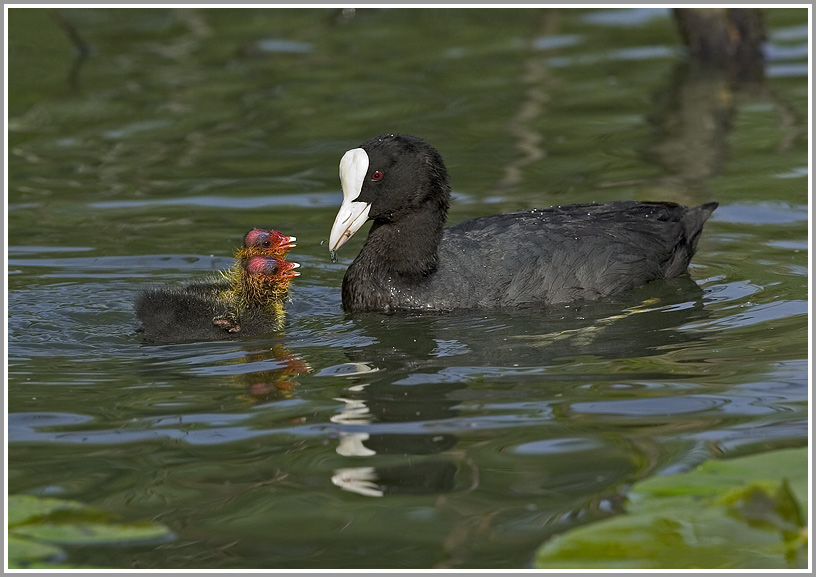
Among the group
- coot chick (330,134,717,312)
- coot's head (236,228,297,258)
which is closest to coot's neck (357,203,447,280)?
coot chick (330,134,717,312)

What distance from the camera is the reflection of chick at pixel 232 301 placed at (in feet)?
16.1

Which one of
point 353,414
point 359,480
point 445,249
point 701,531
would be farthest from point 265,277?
point 701,531

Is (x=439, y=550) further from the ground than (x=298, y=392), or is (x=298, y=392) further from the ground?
(x=298, y=392)

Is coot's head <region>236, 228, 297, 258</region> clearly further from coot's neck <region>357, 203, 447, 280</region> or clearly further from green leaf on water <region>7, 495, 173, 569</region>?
green leaf on water <region>7, 495, 173, 569</region>

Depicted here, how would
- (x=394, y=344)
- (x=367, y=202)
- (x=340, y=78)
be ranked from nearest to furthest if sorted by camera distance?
(x=394, y=344), (x=367, y=202), (x=340, y=78)

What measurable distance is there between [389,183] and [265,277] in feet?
2.45

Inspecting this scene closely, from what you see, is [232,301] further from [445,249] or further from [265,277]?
[445,249]

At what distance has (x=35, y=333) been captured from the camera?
502cm

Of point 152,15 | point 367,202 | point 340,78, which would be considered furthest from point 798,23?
point 367,202

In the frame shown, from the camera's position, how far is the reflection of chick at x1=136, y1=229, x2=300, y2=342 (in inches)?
194

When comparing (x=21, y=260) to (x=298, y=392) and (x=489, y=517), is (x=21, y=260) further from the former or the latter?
(x=489, y=517)

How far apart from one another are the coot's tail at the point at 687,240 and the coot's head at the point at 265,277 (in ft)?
6.17

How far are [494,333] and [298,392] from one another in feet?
3.54

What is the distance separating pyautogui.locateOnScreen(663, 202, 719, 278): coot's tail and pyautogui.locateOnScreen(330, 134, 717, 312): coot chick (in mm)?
149
